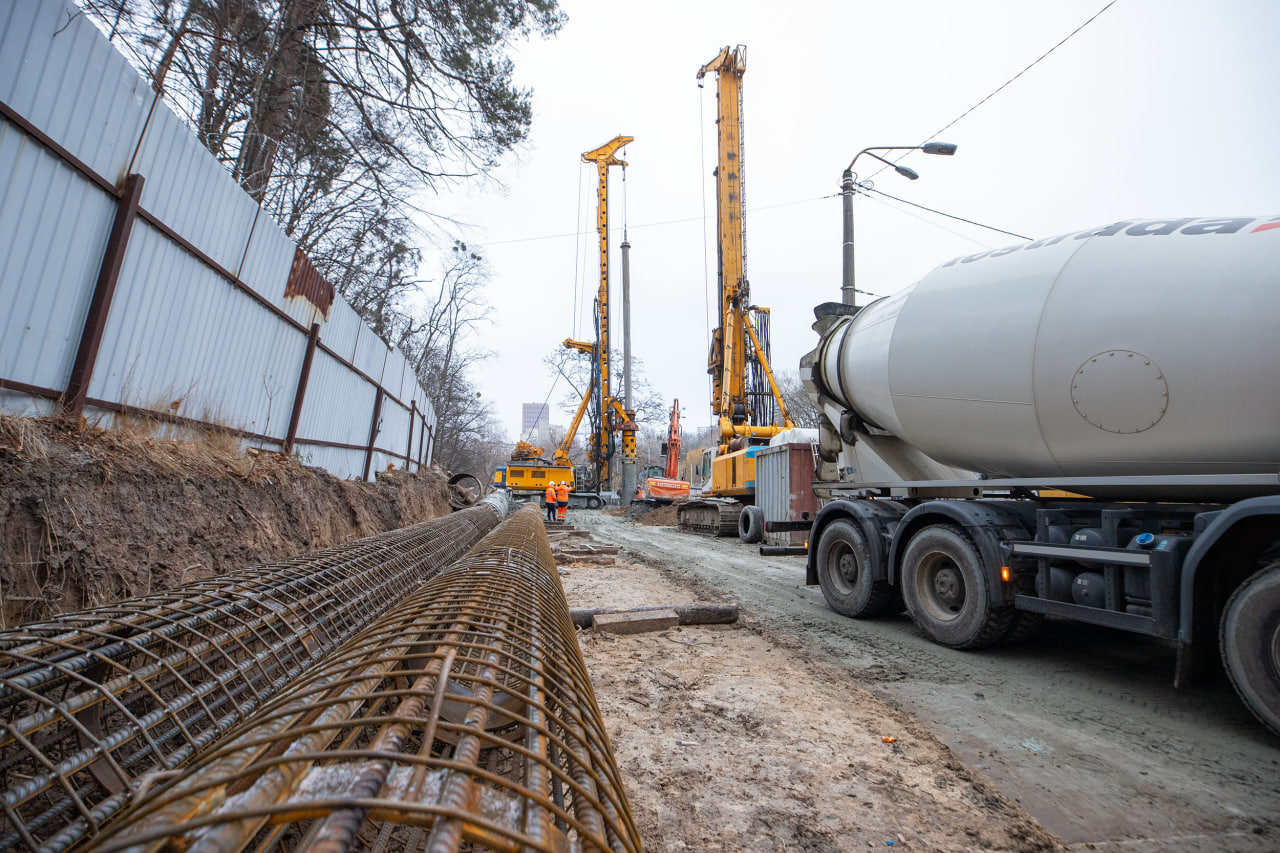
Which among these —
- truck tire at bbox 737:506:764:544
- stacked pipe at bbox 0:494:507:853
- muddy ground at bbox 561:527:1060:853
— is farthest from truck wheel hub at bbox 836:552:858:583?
truck tire at bbox 737:506:764:544

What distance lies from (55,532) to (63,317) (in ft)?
4.62

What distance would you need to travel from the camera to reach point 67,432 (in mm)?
3334

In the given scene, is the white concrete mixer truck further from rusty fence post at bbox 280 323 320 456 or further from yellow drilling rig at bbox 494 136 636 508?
yellow drilling rig at bbox 494 136 636 508

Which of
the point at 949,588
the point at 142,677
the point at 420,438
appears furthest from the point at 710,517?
the point at 142,677

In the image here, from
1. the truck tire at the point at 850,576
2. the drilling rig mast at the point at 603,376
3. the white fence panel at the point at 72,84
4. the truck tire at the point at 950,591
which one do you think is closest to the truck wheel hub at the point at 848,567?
the truck tire at the point at 850,576

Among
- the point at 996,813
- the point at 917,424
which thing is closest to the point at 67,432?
the point at 996,813

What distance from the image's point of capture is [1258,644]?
289 centimetres

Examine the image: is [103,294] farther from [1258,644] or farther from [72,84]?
[1258,644]

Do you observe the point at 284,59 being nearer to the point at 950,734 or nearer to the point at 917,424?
the point at 917,424

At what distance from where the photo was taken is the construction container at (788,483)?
9.32 meters

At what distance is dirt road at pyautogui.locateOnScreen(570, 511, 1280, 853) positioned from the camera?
91.0 inches

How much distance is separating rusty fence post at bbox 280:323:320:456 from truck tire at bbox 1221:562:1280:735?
310 inches

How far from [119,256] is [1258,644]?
669cm

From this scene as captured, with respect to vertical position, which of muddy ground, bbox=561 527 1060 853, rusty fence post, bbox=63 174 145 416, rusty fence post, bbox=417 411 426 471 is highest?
rusty fence post, bbox=417 411 426 471
